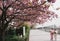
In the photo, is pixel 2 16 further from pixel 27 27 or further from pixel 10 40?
pixel 27 27

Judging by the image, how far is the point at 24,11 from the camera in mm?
14953

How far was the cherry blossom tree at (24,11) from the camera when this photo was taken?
14164mm

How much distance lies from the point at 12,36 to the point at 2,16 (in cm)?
434

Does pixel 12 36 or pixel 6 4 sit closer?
pixel 6 4

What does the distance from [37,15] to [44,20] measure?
0.52 meters

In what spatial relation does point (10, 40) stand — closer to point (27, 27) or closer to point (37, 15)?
point (27, 27)

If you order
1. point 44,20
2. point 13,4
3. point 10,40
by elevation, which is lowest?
point 10,40

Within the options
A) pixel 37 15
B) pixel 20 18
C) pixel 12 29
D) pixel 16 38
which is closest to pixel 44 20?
pixel 37 15

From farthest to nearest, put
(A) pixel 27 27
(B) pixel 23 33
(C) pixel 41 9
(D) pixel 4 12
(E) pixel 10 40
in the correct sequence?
(A) pixel 27 27 < (B) pixel 23 33 < (E) pixel 10 40 < (D) pixel 4 12 < (C) pixel 41 9

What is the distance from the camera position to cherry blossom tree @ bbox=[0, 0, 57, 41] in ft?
46.5

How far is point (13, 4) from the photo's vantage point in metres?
14.6

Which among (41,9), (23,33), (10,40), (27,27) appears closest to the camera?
(41,9)

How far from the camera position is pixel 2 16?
15.5 m

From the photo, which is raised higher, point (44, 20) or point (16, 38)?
point (44, 20)
